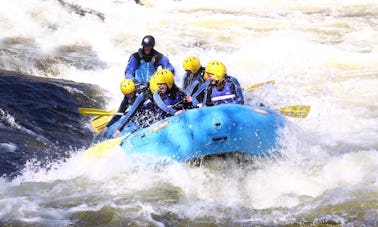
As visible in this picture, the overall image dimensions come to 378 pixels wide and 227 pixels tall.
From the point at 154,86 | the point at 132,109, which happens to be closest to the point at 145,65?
the point at 132,109

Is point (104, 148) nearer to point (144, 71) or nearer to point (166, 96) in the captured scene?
point (166, 96)

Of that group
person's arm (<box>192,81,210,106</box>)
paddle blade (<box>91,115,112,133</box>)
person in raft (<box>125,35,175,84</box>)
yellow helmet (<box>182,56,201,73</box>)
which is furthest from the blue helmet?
person's arm (<box>192,81,210,106</box>)

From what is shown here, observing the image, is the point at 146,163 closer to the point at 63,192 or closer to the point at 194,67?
the point at 63,192

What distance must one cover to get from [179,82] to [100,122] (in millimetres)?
3095

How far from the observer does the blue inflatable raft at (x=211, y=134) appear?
552cm

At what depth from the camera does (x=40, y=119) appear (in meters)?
8.89

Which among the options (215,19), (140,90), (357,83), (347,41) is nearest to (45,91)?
(140,90)

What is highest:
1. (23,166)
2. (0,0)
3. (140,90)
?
(0,0)

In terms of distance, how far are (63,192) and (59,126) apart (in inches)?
126

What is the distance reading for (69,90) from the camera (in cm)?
1059

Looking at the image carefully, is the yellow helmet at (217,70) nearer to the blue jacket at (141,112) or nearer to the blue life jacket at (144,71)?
the blue jacket at (141,112)

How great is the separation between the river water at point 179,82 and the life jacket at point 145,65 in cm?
131

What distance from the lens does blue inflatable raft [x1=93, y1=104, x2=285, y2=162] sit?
5.52 metres

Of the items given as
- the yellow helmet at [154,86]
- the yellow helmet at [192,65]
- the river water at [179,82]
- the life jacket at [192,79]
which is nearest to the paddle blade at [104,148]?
the river water at [179,82]
